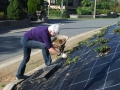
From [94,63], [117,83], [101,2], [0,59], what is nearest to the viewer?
[117,83]

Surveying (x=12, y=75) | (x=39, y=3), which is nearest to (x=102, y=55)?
(x=12, y=75)

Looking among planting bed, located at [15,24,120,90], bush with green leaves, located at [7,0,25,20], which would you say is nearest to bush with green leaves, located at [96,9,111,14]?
bush with green leaves, located at [7,0,25,20]

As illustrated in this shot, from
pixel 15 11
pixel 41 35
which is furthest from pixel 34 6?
pixel 41 35

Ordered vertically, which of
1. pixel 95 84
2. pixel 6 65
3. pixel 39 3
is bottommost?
pixel 6 65

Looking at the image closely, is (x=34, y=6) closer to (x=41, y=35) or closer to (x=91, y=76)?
(x=41, y=35)

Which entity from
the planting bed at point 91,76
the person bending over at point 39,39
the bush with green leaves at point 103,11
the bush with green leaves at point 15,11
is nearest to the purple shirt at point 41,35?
the person bending over at point 39,39

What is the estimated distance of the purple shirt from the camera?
5.11 meters

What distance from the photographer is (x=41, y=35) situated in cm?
529

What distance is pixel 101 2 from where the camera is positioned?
47.0m

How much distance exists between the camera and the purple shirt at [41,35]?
16.8 ft

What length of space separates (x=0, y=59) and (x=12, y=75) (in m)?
2.24

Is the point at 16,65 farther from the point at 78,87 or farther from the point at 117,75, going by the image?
the point at 117,75

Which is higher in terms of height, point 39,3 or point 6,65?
point 39,3

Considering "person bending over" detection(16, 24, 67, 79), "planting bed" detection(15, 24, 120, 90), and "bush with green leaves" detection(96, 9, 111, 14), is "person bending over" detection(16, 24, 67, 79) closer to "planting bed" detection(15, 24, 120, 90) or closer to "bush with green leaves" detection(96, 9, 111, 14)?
"planting bed" detection(15, 24, 120, 90)
